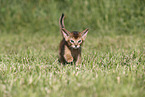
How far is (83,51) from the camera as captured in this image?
6.36 meters

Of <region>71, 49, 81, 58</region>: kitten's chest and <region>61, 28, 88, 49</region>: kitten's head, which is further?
<region>71, 49, 81, 58</region>: kitten's chest

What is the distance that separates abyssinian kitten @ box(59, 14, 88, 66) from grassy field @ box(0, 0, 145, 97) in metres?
0.19

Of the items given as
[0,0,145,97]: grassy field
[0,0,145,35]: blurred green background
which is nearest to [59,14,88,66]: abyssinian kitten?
[0,0,145,97]: grassy field

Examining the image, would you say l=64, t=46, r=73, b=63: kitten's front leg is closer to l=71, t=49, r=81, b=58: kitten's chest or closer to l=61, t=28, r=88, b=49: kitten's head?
l=71, t=49, r=81, b=58: kitten's chest

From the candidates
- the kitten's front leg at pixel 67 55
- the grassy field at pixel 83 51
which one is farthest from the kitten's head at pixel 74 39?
the grassy field at pixel 83 51

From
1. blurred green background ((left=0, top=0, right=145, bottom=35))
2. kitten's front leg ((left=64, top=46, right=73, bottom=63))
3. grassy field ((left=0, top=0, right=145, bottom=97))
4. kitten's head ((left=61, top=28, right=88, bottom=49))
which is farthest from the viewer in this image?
blurred green background ((left=0, top=0, right=145, bottom=35))

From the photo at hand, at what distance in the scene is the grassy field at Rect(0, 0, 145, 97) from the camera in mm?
3354

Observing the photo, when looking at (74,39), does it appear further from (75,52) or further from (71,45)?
(75,52)

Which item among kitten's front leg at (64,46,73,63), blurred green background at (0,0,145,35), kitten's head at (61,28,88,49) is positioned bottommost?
kitten's front leg at (64,46,73,63)

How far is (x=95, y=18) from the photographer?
9336 mm

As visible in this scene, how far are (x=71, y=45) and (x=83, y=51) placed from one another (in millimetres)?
1963

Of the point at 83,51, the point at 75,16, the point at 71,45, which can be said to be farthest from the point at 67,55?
the point at 75,16

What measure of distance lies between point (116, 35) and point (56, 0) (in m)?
3.44

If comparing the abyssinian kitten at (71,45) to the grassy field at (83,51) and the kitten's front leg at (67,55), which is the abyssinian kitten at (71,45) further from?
the grassy field at (83,51)
